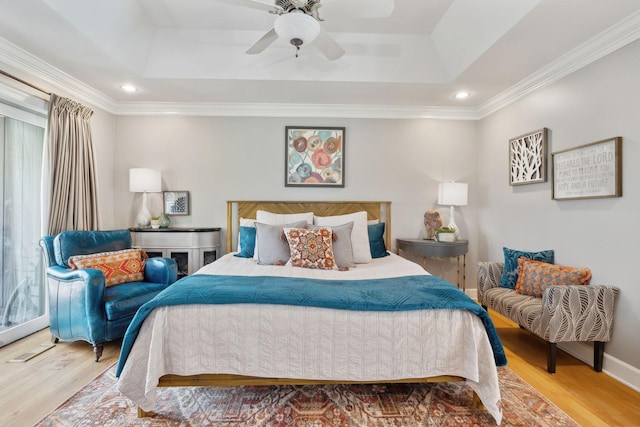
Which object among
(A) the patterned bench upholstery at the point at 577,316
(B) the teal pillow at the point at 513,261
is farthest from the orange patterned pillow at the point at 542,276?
(A) the patterned bench upholstery at the point at 577,316

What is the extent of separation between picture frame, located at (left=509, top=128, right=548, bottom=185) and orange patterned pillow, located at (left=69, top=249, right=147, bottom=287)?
3947mm

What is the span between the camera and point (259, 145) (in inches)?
158

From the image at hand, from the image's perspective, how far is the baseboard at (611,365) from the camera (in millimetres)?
2131

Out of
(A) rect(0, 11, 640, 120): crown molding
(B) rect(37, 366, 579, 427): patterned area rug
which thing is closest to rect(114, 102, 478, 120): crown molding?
(A) rect(0, 11, 640, 120): crown molding

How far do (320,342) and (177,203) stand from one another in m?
2.97

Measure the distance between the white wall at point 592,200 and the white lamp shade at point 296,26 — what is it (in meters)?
2.23

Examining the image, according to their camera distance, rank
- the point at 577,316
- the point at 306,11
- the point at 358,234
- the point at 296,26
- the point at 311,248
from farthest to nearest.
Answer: the point at 358,234 < the point at 311,248 < the point at 577,316 < the point at 306,11 < the point at 296,26

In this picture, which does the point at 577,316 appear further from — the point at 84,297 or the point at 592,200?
the point at 84,297

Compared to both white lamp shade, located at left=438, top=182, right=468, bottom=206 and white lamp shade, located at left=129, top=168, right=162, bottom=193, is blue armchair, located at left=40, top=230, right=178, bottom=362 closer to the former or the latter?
white lamp shade, located at left=129, top=168, right=162, bottom=193

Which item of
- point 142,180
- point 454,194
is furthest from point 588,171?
point 142,180

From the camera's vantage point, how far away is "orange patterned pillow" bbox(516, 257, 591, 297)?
2479 millimetres

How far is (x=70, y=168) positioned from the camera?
312 centimetres

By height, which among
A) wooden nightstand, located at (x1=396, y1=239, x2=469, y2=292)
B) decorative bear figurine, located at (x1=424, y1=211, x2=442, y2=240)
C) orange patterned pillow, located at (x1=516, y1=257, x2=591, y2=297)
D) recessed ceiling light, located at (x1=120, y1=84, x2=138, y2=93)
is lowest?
orange patterned pillow, located at (x1=516, y1=257, x2=591, y2=297)

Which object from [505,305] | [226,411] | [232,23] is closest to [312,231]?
[226,411]
